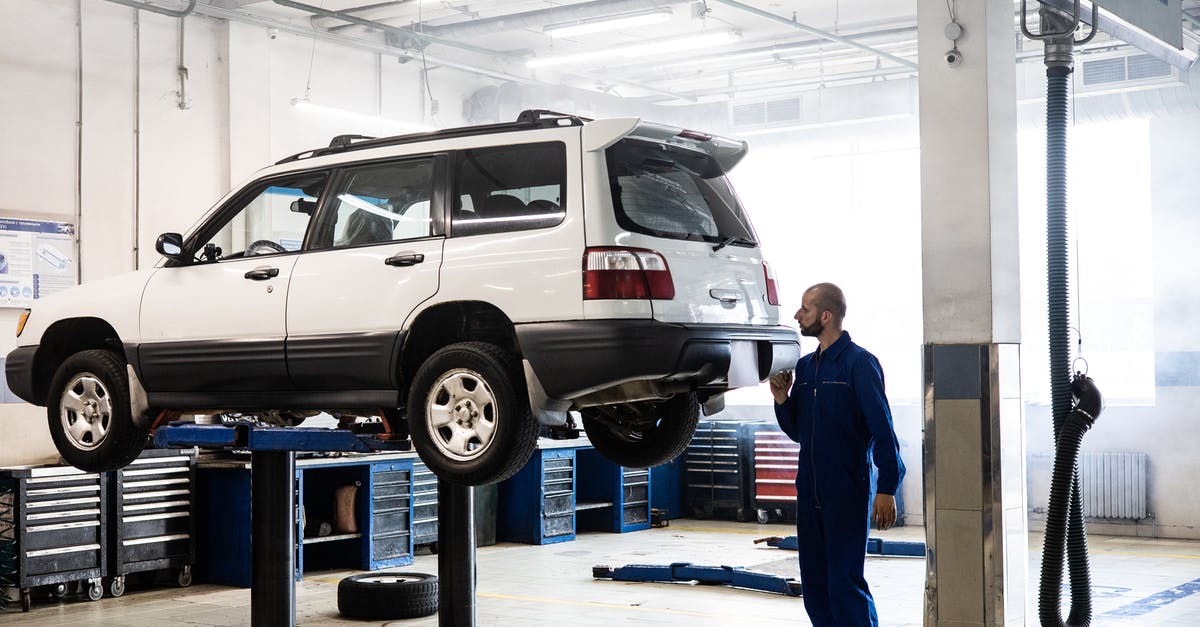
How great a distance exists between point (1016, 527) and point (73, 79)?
26.3 feet

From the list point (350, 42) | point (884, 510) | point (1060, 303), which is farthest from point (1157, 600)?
point (350, 42)

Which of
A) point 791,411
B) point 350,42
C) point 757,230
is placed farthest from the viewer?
point 350,42

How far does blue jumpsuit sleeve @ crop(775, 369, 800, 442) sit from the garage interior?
938mm

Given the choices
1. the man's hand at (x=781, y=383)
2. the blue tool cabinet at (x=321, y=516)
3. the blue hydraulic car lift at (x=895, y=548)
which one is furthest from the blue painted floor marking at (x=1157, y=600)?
the blue tool cabinet at (x=321, y=516)

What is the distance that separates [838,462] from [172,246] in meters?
2.99

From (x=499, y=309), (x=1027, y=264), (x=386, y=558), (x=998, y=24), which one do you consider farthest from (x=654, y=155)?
(x=1027, y=264)

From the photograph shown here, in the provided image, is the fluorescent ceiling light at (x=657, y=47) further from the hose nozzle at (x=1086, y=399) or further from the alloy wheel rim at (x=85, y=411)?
the alloy wheel rim at (x=85, y=411)

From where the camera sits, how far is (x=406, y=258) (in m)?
4.80

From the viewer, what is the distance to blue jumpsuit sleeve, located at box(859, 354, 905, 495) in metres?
5.38

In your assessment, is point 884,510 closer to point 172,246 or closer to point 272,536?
point 172,246

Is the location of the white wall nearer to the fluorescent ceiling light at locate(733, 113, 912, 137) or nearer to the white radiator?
the fluorescent ceiling light at locate(733, 113, 912, 137)

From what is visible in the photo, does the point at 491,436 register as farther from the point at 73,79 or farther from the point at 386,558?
the point at 73,79

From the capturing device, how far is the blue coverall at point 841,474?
5387 millimetres

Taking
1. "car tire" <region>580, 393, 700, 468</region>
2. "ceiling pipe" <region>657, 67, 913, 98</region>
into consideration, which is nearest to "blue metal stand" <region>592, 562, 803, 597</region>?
"car tire" <region>580, 393, 700, 468</region>
